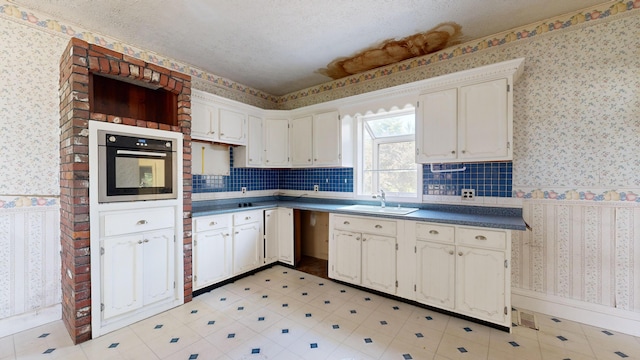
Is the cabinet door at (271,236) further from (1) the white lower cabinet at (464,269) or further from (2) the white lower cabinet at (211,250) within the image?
(1) the white lower cabinet at (464,269)

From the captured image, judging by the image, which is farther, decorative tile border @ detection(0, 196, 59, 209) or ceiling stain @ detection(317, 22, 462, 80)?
ceiling stain @ detection(317, 22, 462, 80)

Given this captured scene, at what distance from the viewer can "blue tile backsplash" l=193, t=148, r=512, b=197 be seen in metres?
2.71

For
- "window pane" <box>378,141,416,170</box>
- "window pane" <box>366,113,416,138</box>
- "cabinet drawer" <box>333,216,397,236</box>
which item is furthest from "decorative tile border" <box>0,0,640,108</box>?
"cabinet drawer" <box>333,216,397,236</box>

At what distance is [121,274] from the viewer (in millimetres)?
2291

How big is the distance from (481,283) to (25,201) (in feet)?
13.1

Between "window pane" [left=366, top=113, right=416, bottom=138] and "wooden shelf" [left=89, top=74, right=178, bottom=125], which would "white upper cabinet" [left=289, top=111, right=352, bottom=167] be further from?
"wooden shelf" [left=89, top=74, right=178, bottom=125]

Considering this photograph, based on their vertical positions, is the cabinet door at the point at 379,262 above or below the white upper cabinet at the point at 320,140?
below

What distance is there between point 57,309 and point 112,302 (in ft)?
2.26

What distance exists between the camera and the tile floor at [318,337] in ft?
6.39

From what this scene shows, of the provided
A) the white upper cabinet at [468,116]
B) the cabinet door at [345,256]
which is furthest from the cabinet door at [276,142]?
the white upper cabinet at [468,116]

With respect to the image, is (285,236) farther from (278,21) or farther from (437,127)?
(278,21)

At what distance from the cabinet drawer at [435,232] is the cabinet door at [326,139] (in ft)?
4.64

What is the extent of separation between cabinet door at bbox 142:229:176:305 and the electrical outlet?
3.04 m

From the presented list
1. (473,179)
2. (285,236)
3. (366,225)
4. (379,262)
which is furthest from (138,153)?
(473,179)
